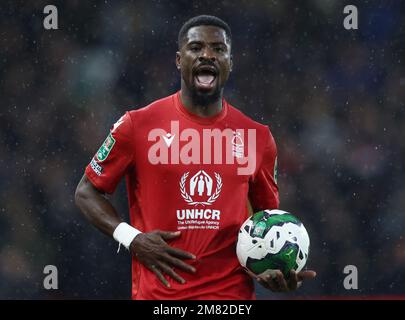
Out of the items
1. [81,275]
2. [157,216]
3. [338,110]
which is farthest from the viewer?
[338,110]

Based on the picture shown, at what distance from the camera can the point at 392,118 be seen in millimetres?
7703

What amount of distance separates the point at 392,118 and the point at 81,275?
3260mm

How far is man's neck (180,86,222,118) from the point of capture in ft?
13.1

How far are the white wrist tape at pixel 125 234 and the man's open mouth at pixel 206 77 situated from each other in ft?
2.48

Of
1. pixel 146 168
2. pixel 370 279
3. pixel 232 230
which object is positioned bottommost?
pixel 370 279

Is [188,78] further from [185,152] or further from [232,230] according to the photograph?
[232,230]

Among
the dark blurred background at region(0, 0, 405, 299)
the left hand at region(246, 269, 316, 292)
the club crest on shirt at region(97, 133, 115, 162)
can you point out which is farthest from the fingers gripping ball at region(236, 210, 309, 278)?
the dark blurred background at region(0, 0, 405, 299)

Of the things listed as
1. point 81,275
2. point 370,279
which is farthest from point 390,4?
point 81,275

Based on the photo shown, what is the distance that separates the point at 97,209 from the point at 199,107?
2.31 feet

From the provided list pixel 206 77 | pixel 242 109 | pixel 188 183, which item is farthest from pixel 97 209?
pixel 242 109

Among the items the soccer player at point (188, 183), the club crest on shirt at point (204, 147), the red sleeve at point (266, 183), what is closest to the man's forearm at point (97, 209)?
the soccer player at point (188, 183)

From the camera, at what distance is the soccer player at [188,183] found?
3.74 meters

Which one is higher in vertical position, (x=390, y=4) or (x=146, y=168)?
(x=390, y=4)

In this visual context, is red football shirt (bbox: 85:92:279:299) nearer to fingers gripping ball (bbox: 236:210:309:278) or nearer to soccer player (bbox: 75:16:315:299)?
soccer player (bbox: 75:16:315:299)
